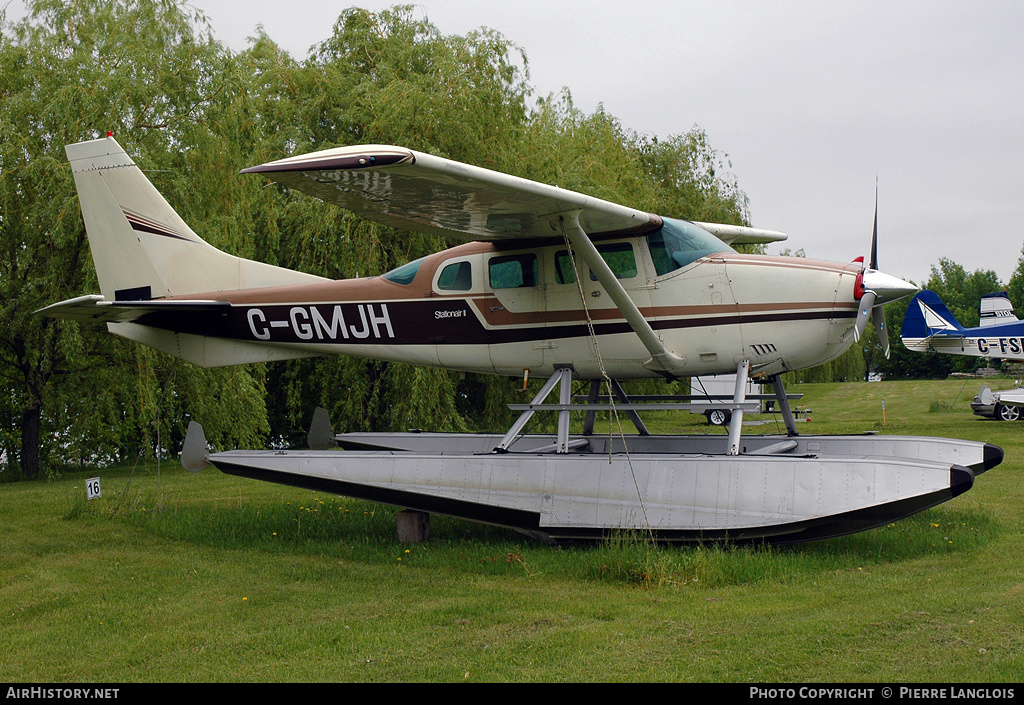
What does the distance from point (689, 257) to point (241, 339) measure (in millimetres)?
5076

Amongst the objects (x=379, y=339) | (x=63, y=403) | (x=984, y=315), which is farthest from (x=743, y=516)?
(x=984, y=315)

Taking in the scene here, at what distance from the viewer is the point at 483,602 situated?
582 cm

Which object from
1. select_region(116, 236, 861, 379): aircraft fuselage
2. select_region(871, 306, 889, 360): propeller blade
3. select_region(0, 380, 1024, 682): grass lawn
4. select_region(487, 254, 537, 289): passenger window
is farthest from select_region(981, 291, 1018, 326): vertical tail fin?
select_region(487, 254, 537, 289): passenger window

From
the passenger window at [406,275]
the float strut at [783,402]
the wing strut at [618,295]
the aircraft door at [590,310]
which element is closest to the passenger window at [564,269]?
the aircraft door at [590,310]

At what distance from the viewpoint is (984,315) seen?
30062 mm

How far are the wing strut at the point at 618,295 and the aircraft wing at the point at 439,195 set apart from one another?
0.57 feet

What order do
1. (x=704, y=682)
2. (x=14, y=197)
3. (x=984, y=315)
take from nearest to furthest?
1. (x=704, y=682)
2. (x=14, y=197)
3. (x=984, y=315)

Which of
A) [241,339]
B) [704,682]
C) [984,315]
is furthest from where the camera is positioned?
[984,315]

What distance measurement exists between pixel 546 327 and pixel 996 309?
26825 mm

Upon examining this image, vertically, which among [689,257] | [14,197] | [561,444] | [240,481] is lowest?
[240,481]

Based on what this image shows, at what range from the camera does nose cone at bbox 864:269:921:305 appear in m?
7.55

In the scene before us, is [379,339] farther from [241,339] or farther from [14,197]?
[14,197]

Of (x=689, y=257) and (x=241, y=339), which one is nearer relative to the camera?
(x=689, y=257)

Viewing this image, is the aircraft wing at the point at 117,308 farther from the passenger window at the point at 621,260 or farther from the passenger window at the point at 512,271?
the passenger window at the point at 621,260
